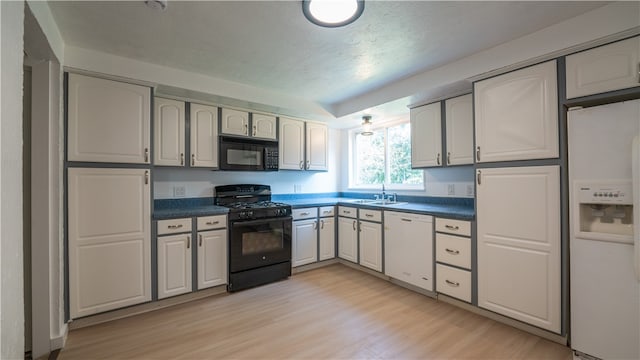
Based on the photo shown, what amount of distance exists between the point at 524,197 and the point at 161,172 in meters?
3.55

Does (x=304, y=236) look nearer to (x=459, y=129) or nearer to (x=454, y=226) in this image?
(x=454, y=226)

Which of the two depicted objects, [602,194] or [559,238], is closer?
[602,194]

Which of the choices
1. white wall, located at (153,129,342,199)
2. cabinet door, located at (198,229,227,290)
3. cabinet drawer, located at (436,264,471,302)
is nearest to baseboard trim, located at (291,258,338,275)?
cabinet door, located at (198,229,227,290)

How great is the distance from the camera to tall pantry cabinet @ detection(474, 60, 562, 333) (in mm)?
1966

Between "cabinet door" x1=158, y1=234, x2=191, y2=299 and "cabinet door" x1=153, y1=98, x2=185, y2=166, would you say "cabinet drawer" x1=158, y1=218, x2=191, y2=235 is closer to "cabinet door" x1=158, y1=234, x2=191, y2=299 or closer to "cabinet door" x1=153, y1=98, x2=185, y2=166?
"cabinet door" x1=158, y1=234, x2=191, y2=299

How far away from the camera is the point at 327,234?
377cm

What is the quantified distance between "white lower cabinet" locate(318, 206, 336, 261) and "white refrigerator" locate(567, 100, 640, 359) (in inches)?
99.1

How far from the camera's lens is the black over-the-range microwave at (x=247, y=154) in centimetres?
317

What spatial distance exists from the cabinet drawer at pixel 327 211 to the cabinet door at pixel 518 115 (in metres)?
1.99

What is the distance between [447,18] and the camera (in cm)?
186

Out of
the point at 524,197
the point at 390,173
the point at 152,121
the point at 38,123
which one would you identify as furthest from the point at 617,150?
the point at 38,123

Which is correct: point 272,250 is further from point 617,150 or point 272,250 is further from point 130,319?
point 617,150

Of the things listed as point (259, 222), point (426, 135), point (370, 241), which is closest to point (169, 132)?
point (259, 222)

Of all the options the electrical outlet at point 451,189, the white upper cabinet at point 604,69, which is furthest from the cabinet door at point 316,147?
Answer: the white upper cabinet at point 604,69
